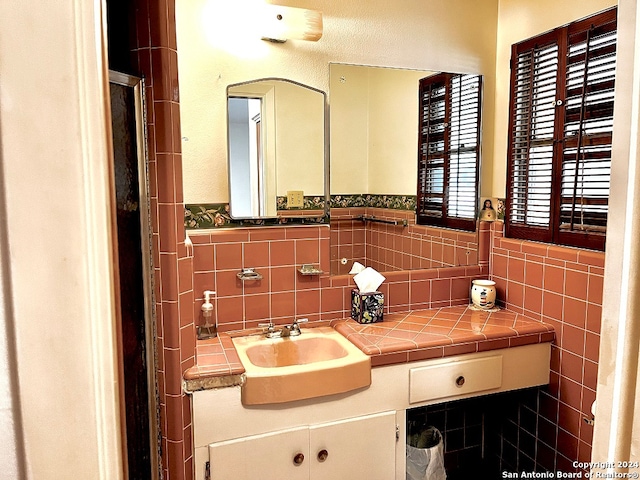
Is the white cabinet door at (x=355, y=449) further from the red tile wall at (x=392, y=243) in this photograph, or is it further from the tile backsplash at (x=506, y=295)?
the red tile wall at (x=392, y=243)

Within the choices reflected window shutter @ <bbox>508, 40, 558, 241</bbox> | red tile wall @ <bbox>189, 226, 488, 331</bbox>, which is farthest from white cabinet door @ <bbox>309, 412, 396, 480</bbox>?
reflected window shutter @ <bbox>508, 40, 558, 241</bbox>

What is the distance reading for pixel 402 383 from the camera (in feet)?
5.89

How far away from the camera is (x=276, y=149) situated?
6.61ft

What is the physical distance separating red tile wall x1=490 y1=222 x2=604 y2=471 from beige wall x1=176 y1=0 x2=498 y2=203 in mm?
633

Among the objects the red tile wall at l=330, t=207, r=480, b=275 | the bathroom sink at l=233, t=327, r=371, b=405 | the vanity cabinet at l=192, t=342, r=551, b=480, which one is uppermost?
the red tile wall at l=330, t=207, r=480, b=275

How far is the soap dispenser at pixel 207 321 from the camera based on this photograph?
1.90 metres

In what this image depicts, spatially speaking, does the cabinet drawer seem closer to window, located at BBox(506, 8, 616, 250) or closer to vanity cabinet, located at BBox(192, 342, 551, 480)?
vanity cabinet, located at BBox(192, 342, 551, 480)

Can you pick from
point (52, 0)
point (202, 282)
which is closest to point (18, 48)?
point (52, 0)

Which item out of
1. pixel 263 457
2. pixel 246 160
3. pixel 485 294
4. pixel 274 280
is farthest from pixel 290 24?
pixel 263 457

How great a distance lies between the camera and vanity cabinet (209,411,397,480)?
5.26ft

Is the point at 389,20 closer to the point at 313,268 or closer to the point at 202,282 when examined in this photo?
the point at 313,268

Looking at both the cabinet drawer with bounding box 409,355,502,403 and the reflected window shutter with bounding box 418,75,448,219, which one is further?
the reflected window shutter with bounding box 418,75,448,219

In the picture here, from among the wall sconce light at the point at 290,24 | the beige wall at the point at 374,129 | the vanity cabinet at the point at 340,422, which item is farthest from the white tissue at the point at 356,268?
the wall sconce light at the point at 290,24

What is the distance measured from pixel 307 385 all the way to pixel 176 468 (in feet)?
1.68
